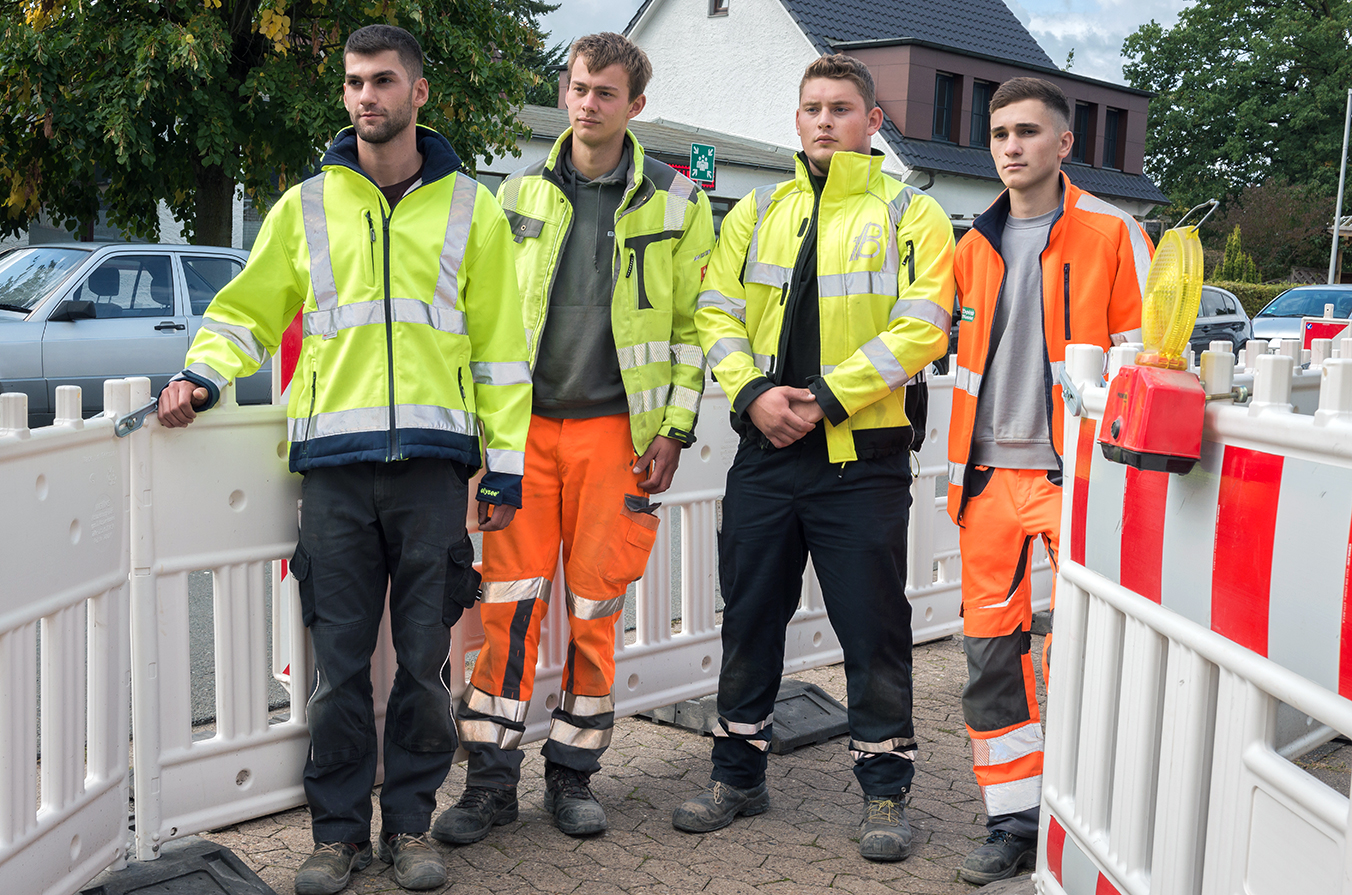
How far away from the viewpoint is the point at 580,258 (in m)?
3.87

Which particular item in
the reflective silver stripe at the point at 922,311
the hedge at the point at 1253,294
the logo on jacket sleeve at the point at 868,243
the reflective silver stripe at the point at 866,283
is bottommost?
the reflective silver stripe at the point at 922,311

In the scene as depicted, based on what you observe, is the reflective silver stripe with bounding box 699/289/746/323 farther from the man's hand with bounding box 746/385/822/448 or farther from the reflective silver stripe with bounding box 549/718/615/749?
the reflective silver stripe with bounding box 549/718/615/749

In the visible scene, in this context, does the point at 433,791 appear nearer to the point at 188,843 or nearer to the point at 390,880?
the point at 390,880

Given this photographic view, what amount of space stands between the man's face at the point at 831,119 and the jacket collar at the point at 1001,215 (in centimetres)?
45

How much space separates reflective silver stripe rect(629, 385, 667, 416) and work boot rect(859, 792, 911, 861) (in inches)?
54.3

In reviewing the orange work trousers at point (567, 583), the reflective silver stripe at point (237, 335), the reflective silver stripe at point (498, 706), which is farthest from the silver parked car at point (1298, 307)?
the reflective silver stripe at point (237, 335)

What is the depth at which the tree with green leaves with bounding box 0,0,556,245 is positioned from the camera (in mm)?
13219

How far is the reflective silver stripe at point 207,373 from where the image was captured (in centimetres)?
324

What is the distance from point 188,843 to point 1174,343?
2866 mm

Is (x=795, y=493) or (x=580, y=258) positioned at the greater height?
(x=580, y=258)

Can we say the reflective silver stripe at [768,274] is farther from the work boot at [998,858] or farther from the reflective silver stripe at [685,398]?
the work boot at [998,858]

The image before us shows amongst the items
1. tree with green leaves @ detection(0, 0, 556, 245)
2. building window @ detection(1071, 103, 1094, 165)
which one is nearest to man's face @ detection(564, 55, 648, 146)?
tree with green leaves @ detection(0, 0, 556, 245)

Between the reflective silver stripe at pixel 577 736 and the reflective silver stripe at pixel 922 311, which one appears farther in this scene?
the reflective silver stripe at pixel 577 736

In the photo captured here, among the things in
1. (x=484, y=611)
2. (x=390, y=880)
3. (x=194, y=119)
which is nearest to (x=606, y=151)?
(x=484, y=611)
